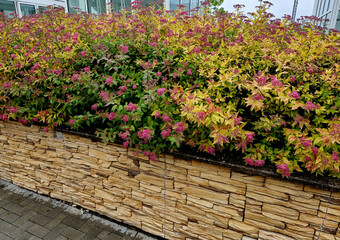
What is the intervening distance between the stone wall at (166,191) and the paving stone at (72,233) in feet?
1.19

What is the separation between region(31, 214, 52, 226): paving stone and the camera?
310 centimetres

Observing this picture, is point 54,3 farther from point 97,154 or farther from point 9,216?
point 97,154

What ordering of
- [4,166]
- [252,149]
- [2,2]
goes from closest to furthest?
[252,149]
[4,166]
[2,2]

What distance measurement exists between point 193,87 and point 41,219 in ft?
8.70

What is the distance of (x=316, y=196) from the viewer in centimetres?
Answer: 196

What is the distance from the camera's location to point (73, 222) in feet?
10.2

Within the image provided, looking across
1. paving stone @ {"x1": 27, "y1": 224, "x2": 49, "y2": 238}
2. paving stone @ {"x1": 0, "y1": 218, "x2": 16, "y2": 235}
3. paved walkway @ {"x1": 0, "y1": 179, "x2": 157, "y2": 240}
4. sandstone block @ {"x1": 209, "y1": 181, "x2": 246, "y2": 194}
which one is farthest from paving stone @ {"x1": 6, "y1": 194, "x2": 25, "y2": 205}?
sandstone block @ {"x1": 209, "y1": 181, "x2": 246, "y2": 194}

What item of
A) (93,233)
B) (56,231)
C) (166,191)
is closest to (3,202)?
(56,231)

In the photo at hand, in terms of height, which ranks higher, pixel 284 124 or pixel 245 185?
pixel 284 124

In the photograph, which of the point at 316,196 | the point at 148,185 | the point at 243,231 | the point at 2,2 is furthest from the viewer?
the point at 2,2

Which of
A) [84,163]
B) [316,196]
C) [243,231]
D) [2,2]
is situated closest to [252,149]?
[316,196]

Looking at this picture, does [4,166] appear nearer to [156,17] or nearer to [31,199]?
[31,199]

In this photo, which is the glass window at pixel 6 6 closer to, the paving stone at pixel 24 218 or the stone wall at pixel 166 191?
the stone wall at pixel 166 191

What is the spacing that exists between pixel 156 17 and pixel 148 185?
8.12 feet
